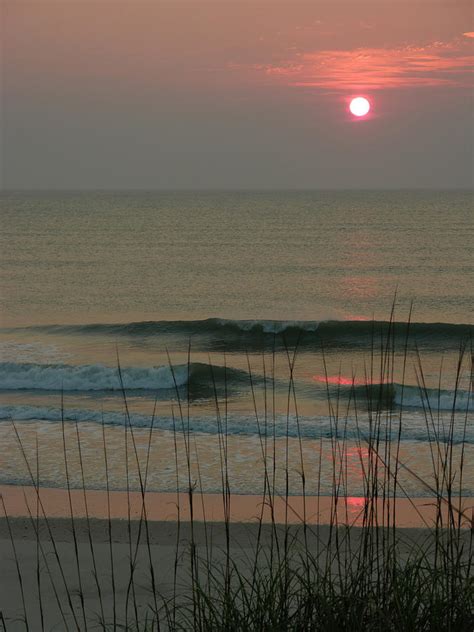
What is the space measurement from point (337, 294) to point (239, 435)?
16.8 m

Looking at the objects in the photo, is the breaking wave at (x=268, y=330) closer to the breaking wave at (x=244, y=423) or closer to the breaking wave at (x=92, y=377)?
the breaking wave at (x=92, y=377)

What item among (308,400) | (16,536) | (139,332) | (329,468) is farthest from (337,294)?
(16,536)

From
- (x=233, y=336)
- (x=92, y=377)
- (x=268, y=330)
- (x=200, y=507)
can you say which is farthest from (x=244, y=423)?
(x=268, y=330)

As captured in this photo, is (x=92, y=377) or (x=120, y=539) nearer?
(x=120, y=539)

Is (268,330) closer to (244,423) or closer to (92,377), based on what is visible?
(92,377)

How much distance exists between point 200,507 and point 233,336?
1362 centimetres

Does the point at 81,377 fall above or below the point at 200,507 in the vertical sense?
above

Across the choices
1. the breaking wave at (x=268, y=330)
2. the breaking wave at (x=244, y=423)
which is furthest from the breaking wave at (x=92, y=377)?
the breaking wave at (x=268, y=330)

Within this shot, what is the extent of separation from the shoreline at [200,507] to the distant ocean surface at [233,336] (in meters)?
0.29

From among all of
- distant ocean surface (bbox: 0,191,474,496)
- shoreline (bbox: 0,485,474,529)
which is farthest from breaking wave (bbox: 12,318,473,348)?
shoreline (bbox: 0,485,474,529)

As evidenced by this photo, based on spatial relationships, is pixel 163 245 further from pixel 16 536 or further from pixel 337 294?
pixel 16 536

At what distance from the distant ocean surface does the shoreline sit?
0.29 metres

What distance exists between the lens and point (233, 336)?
2111 centimetres

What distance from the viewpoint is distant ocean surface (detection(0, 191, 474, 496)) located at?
30.0 feet
